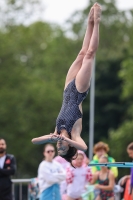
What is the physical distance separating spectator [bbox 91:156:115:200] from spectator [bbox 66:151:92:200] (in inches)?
7.6

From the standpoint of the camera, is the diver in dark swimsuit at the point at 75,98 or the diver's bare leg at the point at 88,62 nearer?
the diver in dark swimsuit at the point at 75,98

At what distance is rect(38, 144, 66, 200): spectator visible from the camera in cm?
1384

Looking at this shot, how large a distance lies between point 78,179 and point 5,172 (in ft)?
4.62

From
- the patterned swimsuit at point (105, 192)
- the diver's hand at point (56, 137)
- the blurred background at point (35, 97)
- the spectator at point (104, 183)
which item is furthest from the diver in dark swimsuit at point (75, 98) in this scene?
the blurred background at point (35, 97)

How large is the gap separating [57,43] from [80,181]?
153 feet

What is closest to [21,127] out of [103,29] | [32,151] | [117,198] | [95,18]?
[32,151]

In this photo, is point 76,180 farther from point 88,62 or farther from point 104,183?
point 88,62

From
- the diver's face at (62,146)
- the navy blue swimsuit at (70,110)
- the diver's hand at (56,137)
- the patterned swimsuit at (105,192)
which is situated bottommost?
the patterned swimsuit at (105,192)

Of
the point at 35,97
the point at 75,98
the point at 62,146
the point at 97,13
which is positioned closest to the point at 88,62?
the point at 75,98

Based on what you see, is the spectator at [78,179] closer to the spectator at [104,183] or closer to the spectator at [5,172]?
the spectator at [104,183]

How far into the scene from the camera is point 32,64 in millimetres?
54375

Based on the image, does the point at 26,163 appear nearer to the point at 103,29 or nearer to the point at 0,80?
the point at 0,80

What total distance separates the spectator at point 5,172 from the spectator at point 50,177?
604 mm

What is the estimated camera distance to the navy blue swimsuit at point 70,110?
10.9m
